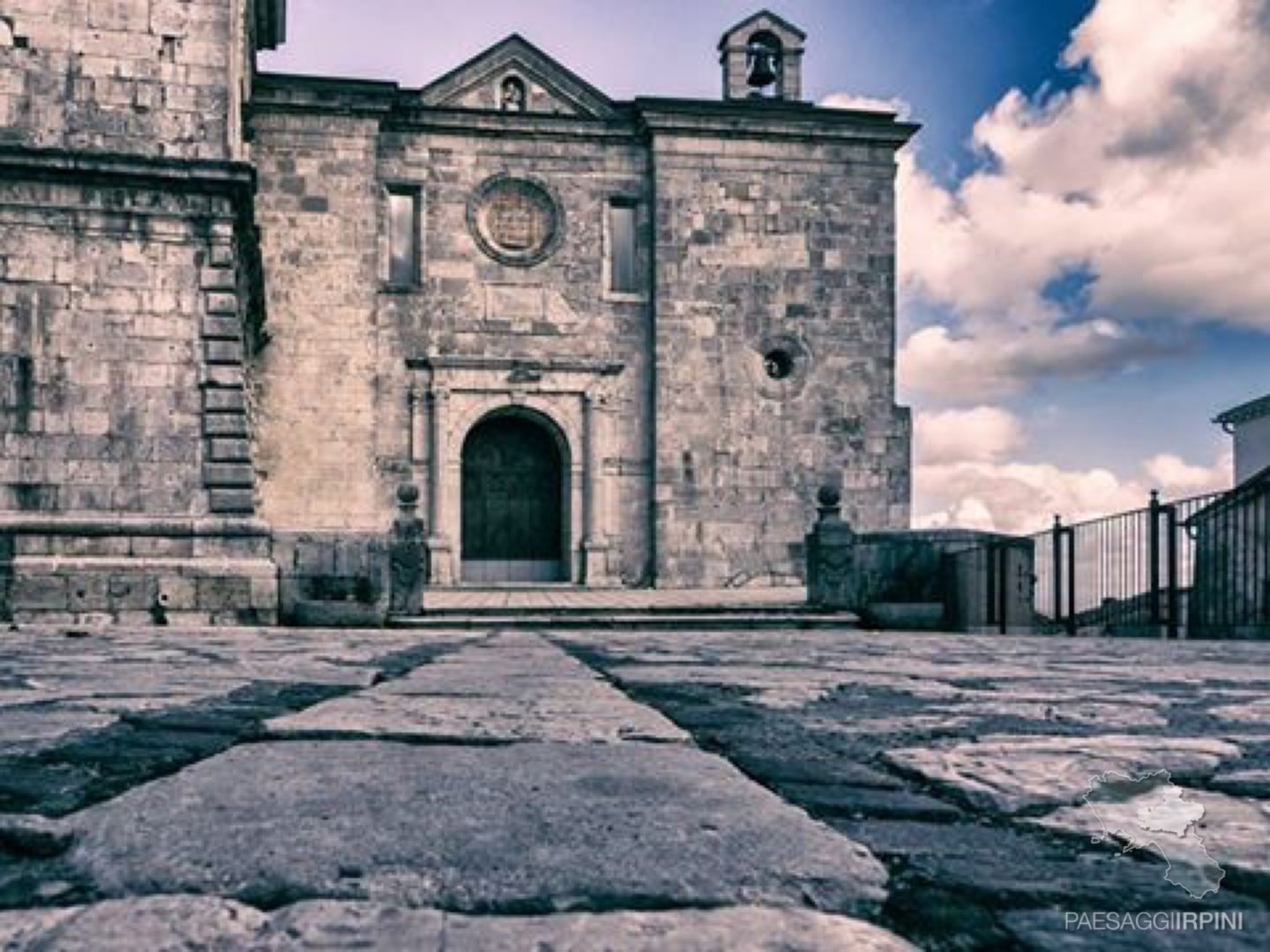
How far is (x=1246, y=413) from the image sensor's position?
34375 millimetres

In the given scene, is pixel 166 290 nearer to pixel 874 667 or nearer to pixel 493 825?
pixel 874 667

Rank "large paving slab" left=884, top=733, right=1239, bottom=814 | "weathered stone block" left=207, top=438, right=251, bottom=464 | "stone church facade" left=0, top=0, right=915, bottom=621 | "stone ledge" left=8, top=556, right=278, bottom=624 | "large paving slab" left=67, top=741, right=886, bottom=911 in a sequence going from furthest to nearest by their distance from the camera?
"stone church facade" left=0, top=0, right=915, bottom=621
"weathered stone block" left=207, top=438, right=251, bottom=464
"stone ledge" left=8, top=556, right=278, bottom=624
"large paving slab" left=884, top=733, right=1239, bottom=814
"large paving slab" left=67, top=741, right=886, bottom=911

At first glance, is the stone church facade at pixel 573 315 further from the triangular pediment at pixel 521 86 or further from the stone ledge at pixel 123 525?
the stone ledge at pixel 123 525

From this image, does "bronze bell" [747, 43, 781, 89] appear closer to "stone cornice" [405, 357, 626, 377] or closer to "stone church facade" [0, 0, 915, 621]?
"stone church facade" [0, 0, 915, 621]

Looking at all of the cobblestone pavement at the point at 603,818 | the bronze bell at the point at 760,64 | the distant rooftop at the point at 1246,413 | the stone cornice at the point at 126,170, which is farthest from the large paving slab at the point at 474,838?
the distant rooftop at the point at 1246,413

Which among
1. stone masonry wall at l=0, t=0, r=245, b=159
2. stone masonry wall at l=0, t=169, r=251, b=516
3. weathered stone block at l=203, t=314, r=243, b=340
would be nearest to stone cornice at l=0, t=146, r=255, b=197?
stone masonry wall at l=0, t=169, r=251, b=516

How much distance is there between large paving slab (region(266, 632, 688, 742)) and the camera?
8.18ft

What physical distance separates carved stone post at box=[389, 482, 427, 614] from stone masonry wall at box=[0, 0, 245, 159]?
172 inches

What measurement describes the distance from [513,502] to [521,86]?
704 centimetres

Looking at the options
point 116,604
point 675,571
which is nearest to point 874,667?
point 116,604

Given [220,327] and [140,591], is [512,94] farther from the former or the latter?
[140,591]

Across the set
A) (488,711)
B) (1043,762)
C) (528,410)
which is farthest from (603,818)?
(528,410)

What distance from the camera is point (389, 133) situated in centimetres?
1783

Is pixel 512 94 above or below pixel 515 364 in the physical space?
above
